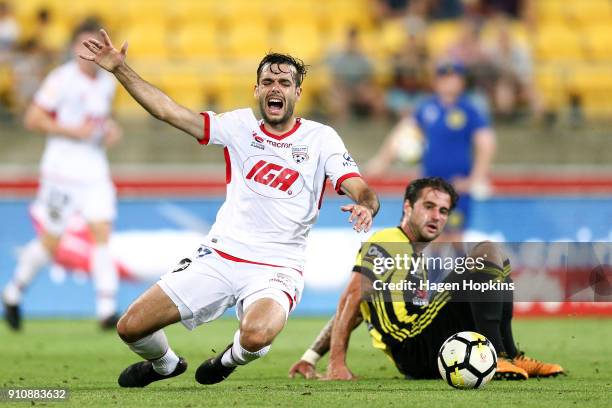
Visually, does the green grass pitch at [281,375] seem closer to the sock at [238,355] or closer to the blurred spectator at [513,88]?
the sock at [238,355]

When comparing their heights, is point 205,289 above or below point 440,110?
below

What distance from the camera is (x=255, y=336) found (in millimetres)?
6613

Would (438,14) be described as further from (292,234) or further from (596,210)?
(292,234)

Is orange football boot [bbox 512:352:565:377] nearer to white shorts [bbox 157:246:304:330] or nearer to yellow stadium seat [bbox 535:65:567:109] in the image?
white shorts [bbox 157:246:304:330]

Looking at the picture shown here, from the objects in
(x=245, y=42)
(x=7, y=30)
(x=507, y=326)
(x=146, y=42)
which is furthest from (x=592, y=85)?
(x=507, y=326)

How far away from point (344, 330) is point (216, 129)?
1.47 metres

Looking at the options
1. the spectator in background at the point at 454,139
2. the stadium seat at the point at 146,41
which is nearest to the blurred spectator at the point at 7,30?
the stadium seat at the point at 146,41

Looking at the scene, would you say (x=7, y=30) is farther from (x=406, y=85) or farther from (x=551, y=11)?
(x=551, y=11)

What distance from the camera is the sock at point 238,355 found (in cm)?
670

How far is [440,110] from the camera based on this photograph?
12391 mm

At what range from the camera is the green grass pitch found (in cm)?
631

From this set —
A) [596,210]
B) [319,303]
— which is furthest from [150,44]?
[596,210]

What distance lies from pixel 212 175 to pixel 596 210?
14.8 ft

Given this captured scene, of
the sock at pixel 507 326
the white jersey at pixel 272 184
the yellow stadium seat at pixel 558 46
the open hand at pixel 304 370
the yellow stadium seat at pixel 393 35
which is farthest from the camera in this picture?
the yellow stadium seat at pixel 558 46
